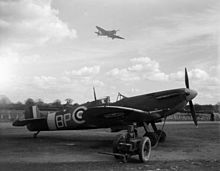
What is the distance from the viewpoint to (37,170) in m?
5.75

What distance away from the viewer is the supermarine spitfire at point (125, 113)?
9062mm

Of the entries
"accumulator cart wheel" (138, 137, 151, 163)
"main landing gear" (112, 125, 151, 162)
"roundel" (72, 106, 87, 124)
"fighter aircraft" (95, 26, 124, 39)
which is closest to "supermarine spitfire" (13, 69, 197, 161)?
"roundel" (72, 106, 87, 124)

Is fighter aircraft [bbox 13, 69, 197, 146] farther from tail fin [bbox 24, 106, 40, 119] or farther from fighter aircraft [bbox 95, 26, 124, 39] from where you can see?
fighter aircraft [bbox 95, 26, 124, 39]

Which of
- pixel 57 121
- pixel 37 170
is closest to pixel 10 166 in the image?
pixel 37 170

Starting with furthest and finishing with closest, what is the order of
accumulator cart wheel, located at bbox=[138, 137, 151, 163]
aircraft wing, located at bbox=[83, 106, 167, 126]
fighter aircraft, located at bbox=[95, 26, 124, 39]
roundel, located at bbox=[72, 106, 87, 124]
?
1. roundel, located at bbox=[72, 106, 87, 124]
2. aircraft wing, located at bbox=[83, 106, 167, 126]
3. fighter aircraft, located at bbox=[95, 26, 124, 39]
4. accumulator cart wheel, located at bbox=[138, 137, 151, 163]

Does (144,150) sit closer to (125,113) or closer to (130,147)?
(130,147)

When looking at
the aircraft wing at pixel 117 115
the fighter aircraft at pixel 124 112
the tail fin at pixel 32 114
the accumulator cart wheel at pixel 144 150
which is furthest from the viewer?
the tail fin at pixel 32 114

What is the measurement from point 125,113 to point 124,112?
0.43 feet

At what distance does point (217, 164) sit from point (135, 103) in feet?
13.8

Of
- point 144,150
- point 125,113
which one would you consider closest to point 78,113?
point 125,113

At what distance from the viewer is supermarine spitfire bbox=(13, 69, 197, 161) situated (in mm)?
9062

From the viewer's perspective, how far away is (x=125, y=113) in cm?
909

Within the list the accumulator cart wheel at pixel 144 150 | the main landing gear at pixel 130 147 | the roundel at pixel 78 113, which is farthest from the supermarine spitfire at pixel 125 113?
the accumulator cart wheel at pixel 144 150

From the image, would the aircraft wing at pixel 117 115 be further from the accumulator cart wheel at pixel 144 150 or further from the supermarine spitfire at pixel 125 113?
the accumulator cart wheel at pixel 144 150
